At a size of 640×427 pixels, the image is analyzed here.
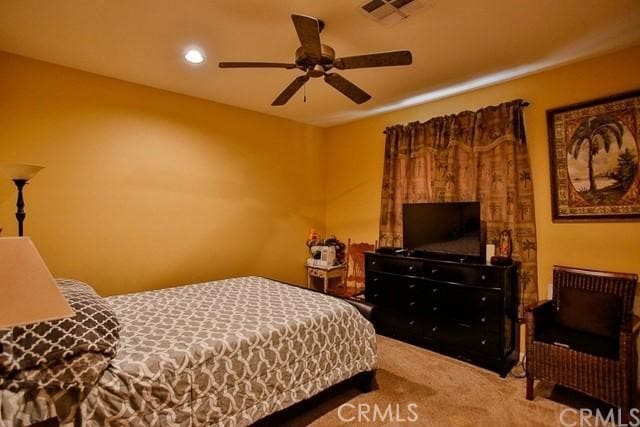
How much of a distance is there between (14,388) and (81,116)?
2565mm

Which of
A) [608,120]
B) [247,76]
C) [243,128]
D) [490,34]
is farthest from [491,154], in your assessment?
[243,128]

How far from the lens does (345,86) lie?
241 centimetres

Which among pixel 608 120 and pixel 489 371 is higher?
pixel 608 120

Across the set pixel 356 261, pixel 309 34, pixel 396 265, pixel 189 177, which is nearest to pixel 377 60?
pixel 309 34

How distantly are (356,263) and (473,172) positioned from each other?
183 centimetres

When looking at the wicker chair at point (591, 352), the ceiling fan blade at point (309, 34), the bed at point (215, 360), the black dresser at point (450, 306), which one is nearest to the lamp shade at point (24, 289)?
the bed at point (215, 360)

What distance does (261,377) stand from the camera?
1.97 metres

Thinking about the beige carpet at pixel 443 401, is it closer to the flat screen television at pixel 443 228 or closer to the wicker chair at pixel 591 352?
the wicker chair at pixel 591 352

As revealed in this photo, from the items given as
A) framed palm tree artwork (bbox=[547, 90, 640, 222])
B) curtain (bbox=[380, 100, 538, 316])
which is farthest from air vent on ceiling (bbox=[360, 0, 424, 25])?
framed palm tree artwork (bbox=[547, 90, 640, 222])

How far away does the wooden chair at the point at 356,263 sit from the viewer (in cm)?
439

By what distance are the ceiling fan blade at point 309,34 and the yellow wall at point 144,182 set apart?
7.24 feet

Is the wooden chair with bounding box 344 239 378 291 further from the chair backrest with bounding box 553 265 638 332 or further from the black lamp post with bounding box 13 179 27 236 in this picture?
the black lamp post with bounding box 13 179 27 236

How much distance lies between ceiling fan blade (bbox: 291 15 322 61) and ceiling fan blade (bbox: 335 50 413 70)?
0.18 m

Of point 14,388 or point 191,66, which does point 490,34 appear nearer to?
point 191,66
